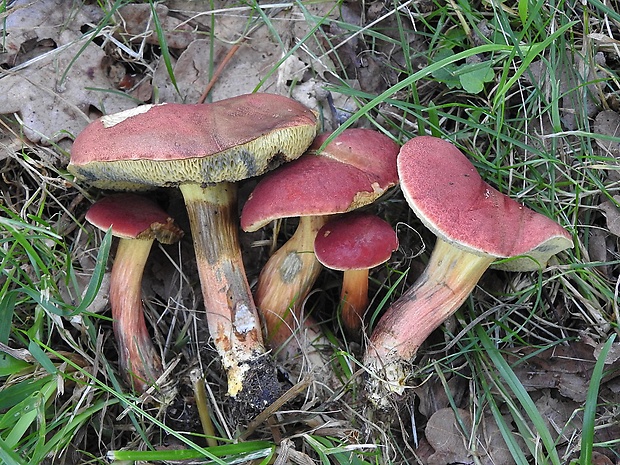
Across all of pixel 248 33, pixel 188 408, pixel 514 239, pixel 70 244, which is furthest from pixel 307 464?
pixel 248 33

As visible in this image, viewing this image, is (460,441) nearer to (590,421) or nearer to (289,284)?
(590,421)

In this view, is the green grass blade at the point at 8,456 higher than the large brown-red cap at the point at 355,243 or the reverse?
higher

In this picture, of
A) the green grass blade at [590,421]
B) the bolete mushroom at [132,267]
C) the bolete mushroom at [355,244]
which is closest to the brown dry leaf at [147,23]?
the bolete mushroom at [132,267]

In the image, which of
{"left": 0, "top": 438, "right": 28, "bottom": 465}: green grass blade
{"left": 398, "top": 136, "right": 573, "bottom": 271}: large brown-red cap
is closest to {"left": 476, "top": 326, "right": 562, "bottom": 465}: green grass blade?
{"left": 398, "top": 136, "right": 573, "bottom": 271}: large brown-red cap

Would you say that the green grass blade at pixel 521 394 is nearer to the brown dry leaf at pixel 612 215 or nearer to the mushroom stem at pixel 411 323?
the mushroom stem at pixel 411 323

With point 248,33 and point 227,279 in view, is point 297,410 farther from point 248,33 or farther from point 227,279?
point 248,33

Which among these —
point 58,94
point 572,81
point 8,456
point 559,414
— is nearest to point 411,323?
point 559,414

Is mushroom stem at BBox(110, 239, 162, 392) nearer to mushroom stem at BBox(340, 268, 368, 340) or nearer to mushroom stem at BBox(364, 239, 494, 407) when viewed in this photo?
mushroom stem at BBox(340, 268, 368, 340)
